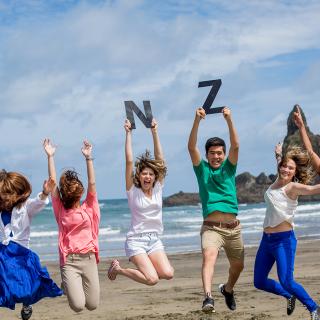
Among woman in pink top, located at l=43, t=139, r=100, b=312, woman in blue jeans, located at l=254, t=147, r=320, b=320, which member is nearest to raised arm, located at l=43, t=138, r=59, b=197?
woman in pink top, located at l=43, t=139, r=100, b=312

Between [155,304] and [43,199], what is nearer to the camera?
[43,199]

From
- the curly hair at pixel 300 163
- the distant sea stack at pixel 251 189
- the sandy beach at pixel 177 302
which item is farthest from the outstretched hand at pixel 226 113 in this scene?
the distant sea stack at pixel 251 189

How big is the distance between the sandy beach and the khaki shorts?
1.09 metres

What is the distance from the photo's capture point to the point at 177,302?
1139 centimetres

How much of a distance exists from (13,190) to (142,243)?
1.67 meters

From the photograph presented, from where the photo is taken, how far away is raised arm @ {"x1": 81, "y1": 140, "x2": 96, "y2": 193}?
852cm

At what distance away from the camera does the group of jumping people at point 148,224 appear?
318 inches

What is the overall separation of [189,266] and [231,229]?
8.23 m

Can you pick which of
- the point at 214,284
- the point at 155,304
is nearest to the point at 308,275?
the point at 214,284

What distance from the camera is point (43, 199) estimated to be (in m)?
8.03

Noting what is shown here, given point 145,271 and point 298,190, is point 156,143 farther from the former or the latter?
point 298,190

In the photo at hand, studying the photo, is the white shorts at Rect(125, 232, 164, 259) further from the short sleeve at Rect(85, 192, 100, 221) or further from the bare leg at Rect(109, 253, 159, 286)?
the short sleeve at Rect(85, 192, 100, 221)

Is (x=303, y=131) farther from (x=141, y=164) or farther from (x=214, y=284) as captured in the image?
(x=214, y=284)

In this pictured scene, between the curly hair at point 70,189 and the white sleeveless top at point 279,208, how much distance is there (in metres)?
2.12
